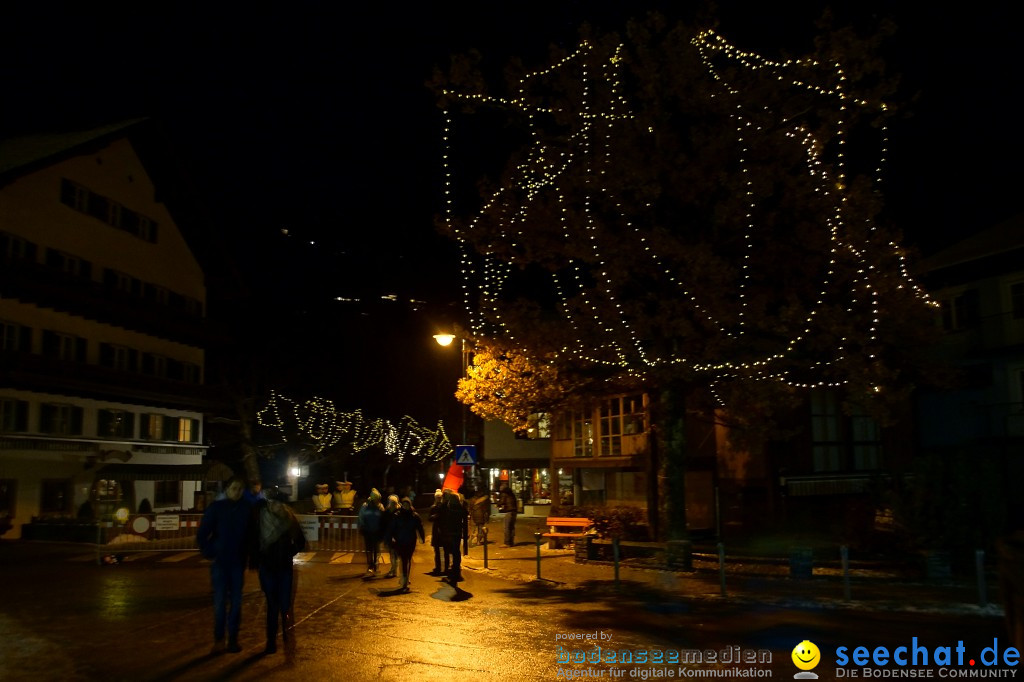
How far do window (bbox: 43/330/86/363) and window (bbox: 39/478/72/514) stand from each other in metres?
4.55

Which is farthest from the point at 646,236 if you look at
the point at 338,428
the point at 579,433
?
the point at 338,428

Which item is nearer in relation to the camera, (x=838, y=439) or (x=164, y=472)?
(x=838, y=439)

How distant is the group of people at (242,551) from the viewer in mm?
9562

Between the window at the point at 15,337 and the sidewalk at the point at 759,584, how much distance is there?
19.7 meters

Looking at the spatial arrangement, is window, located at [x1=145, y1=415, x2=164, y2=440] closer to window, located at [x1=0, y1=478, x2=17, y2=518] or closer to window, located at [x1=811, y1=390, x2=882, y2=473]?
window, located at [x1=0, y1=478, x2=17, y2=518]

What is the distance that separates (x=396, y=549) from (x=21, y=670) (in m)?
7.01

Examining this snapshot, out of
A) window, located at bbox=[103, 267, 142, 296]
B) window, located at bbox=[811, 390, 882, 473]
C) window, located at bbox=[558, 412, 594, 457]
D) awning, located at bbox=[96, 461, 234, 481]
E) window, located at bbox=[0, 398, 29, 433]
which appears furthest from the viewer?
window, located at bbox=[103, 267, 142, 296]

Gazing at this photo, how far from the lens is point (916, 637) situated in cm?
1040

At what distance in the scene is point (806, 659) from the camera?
29.2 feet

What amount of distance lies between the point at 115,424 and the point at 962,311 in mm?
32305

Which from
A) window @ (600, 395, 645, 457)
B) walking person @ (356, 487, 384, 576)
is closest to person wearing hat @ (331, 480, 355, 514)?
window @ (600, 395, 645, 457)

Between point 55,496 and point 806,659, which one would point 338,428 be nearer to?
point 55,496

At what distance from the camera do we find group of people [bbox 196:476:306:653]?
9562 millimetres

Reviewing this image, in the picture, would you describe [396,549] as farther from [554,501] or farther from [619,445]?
[554,501]
